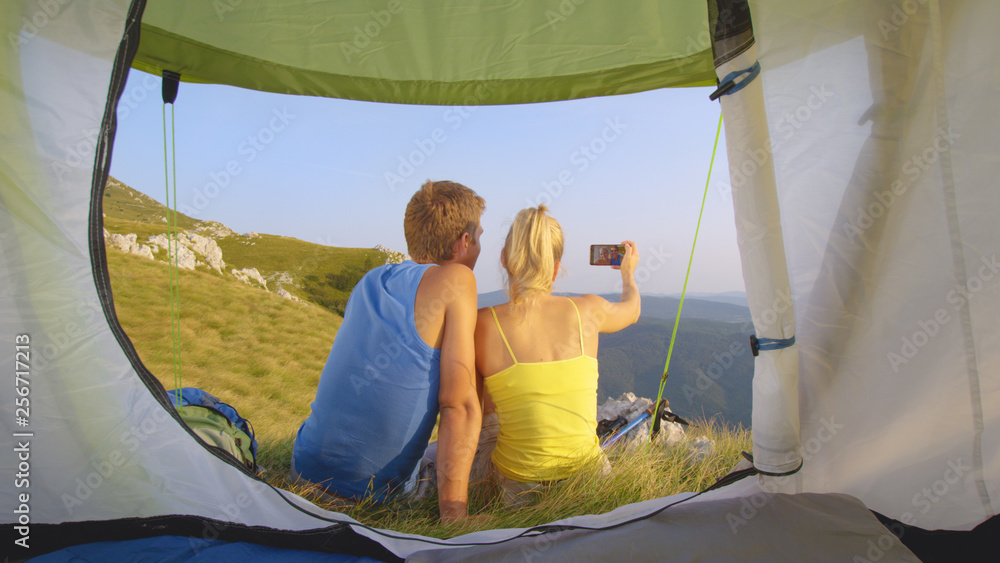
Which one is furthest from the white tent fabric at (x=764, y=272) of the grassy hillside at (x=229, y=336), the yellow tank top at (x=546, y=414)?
the grassy hillside at (x=229, y=336)

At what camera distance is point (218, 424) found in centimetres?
184

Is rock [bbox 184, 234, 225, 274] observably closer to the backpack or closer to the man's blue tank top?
the backpack

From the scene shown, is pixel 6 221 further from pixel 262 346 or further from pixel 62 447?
pixel 262 346

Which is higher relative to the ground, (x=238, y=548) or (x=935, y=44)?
(x=935, y=44)

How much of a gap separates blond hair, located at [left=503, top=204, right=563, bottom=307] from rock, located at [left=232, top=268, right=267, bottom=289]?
427 inches

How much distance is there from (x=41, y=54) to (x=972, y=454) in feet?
7.95

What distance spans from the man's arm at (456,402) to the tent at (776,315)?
250 mm

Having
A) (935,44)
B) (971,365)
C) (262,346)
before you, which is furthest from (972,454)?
(262,346)

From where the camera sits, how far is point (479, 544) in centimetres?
118

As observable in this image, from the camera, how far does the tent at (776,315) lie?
3.77 feet

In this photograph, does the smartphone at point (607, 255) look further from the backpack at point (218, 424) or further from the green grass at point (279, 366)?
the backpack at point (218, 424)

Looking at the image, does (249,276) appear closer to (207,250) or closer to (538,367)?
(207,250)

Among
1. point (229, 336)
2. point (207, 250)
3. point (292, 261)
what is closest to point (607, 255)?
point (229, 336)

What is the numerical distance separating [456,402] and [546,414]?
1.10 ft
